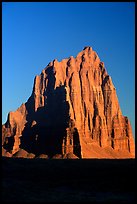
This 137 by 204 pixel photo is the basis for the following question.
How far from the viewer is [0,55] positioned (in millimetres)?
9188

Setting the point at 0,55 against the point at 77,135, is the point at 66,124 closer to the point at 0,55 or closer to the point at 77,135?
the point at 77,135

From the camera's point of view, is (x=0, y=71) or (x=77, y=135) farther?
(x=77, y=135)

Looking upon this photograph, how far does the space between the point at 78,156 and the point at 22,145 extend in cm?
3345

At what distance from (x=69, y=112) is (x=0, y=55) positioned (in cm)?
17106

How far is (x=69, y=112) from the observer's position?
180125mm

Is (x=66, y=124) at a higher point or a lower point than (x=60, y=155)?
higher
